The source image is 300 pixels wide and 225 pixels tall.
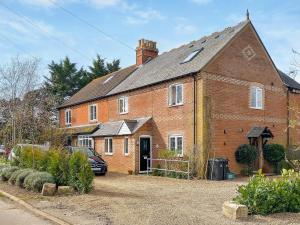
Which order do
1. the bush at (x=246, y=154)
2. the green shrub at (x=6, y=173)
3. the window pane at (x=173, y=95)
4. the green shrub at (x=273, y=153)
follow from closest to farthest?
the green shrub at (x=6, y=173) → the bush at (x=246, y=154) → the window pane at (x=173, y=95) → the green shrub at (x=273, y=153)

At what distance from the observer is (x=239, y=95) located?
1026 inches

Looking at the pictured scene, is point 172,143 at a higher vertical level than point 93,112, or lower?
lower

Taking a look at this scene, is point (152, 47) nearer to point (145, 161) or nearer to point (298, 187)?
point (145, 161)

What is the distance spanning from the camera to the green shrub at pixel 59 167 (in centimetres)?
1573

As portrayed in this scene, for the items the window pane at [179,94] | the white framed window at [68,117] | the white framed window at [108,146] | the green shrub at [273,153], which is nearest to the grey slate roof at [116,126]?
the white framed window at [108,146]

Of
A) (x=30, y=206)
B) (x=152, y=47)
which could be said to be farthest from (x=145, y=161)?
(x=30, y=206)

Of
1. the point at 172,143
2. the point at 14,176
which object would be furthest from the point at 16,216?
the point at 172,143

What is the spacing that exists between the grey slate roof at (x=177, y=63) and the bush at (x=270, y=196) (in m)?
13.8

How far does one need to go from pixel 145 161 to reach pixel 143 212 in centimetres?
1629

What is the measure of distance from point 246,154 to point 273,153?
2588mm

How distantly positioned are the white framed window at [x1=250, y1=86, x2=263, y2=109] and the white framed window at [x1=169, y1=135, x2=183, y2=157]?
17.7 feet

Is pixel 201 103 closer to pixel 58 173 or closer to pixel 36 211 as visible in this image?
pixel 58 173

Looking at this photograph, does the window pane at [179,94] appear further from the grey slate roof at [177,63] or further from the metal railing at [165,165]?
the metal railing at [165,165]

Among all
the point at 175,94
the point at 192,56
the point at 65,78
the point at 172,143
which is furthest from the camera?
the point at 65,78
